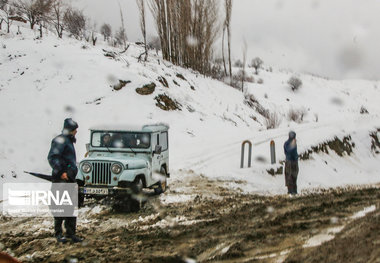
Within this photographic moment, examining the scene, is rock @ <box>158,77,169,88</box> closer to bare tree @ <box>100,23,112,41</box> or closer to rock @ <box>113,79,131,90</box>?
rock @ <box>113,79,131,90</box>

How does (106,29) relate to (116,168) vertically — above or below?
above

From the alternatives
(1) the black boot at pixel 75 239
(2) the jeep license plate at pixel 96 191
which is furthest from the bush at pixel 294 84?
(1) the black boot at pixel 75 239

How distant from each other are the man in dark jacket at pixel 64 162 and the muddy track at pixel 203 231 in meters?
0.24

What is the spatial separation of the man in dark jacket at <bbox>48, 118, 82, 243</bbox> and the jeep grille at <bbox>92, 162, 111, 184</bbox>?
1.95 m

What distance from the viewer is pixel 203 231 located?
6.14 metres

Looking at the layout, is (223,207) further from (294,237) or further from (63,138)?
(63,138)

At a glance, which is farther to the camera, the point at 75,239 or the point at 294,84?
the point at 294,84

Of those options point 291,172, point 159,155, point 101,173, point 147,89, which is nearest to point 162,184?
point 159,155

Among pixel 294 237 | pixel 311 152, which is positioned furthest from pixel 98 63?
pixel 294 237

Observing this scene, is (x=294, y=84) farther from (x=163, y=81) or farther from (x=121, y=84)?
(x=121, y=84)

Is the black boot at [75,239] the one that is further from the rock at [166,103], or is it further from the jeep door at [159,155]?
the rock at [166,103]

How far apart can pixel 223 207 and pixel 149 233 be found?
2180mm

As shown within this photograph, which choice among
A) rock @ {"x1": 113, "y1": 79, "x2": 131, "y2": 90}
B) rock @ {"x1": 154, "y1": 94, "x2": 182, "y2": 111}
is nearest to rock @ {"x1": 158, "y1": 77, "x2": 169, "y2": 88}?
rock @ {"x1": 154, "y1": 94, "x2": 182, "y2": 111}

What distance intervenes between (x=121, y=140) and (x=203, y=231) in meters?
3.50
